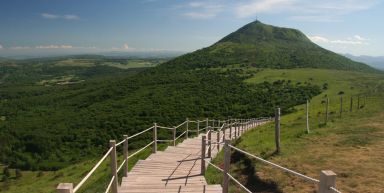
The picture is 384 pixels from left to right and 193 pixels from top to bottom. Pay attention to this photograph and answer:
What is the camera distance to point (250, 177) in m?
9.99

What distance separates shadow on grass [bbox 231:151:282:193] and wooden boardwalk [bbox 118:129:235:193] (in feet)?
4.17

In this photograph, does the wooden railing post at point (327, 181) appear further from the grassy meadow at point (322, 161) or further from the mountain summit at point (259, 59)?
the mountain summit at point (259, 59)

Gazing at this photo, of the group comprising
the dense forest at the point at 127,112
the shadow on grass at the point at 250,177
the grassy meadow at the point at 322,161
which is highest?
the grassy meadow at the point at 322,161

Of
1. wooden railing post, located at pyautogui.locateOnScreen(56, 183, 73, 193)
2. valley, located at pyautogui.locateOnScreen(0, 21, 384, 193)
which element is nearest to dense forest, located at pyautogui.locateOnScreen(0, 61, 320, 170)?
valley, located at pyautogui.locateOnScreen(0, 21, 384, 193)

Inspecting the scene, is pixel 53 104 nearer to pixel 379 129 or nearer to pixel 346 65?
pixel 346 65

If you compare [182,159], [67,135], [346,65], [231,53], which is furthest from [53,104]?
[182,159]

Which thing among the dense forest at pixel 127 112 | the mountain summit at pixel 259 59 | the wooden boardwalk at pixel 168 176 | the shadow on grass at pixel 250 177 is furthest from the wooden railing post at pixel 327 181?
the mountain summit at pixel 259 59

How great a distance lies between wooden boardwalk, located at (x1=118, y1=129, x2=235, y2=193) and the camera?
7.80 metres

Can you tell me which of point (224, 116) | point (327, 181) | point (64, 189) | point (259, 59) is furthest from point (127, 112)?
point (327, 181)

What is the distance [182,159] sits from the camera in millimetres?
12016

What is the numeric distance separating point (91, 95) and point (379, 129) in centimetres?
10841

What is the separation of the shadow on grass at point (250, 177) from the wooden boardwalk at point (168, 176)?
1.27 metres

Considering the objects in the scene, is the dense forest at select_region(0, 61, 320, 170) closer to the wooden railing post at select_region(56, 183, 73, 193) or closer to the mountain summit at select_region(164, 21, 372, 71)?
the mountain summit at select_region(164, 21, 372, 71)

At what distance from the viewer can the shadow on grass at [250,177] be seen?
8947mm
